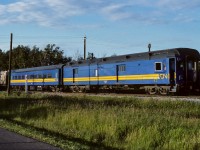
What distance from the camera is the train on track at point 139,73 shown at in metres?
30.1

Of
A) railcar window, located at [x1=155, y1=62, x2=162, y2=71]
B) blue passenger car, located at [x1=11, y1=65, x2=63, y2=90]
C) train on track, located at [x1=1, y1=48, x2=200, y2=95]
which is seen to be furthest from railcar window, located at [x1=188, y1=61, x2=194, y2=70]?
blue passenger car, located at [x1=11, y1=65, x2=63, y2=90]

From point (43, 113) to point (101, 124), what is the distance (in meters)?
5.49

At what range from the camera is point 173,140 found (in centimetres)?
1066

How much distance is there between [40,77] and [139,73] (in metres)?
23.3

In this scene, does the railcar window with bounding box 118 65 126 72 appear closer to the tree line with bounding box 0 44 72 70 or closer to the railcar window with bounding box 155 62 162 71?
the railcar window with bounding box 155 62 162 71

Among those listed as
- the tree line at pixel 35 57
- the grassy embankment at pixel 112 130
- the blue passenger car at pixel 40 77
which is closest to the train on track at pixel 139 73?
the blue passenger car at pixel 40 77

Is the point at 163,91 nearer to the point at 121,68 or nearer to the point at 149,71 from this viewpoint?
the point at 149,71

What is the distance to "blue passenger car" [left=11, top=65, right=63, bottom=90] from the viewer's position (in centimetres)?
4813

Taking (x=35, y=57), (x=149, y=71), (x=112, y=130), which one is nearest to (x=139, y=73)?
(x=149, y=71)

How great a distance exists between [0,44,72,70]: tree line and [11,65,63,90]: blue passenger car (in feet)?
103

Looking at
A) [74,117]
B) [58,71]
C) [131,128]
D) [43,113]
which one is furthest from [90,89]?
[131,128]

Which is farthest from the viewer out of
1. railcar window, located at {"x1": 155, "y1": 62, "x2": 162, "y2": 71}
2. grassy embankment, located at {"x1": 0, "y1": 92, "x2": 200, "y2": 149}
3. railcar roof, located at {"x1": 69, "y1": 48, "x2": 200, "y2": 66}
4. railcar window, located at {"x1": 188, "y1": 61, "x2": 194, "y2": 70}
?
railcar window, located at {"x1": 155, "y1": 62, "x2": 162, "y2": 71}

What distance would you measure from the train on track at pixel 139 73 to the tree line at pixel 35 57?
4802 centimetres

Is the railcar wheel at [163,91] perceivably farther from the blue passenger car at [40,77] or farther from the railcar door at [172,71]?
the blue passenger car at [40,77]
